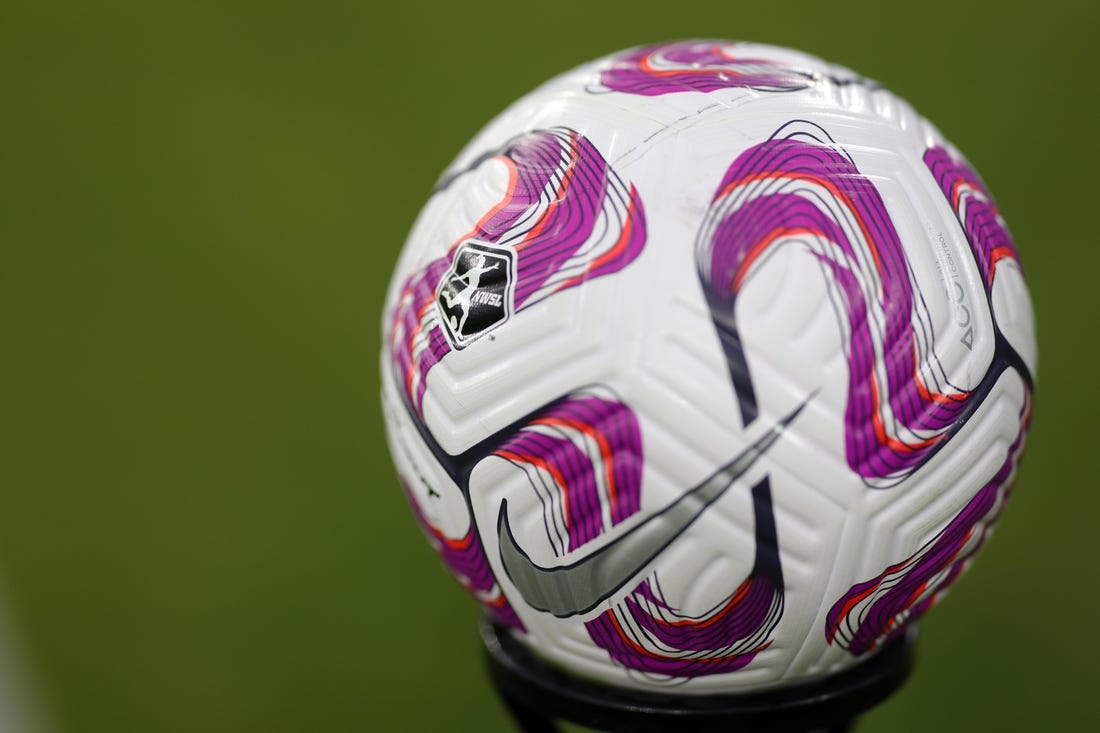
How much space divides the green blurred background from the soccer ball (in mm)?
841

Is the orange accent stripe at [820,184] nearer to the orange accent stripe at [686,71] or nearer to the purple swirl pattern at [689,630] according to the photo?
the orange accent stripe at [686,71]

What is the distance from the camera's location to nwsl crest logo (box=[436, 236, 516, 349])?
0.68 m

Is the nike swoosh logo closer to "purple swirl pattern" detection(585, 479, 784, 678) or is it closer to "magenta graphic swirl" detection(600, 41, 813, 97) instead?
"purple swirl pattern" detection(585, 479, 784, 678)

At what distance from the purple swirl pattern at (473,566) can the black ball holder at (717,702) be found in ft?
0.16

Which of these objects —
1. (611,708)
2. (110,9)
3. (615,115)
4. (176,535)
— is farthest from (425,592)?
(110,9)

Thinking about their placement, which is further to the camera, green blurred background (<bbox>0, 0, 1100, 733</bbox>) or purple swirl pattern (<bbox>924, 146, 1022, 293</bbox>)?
green blurred background (<bbox>0, 0, 1100, 733</bbox>)

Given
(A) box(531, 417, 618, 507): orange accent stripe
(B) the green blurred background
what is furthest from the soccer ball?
(B) the green blurred background

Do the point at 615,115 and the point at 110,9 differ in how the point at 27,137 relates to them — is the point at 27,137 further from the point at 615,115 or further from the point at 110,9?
the point at 615,115

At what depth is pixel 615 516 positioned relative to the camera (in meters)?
0.66

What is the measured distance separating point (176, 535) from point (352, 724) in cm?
40

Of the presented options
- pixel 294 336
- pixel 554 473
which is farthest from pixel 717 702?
pixel 294 336

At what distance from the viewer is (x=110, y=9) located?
6.58ft

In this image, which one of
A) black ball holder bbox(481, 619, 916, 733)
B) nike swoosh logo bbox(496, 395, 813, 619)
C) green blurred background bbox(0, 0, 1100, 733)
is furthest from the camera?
green blurred background bbox(0, 0, 1100, 733)

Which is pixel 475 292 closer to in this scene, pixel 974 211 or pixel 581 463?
pixel 581 463
